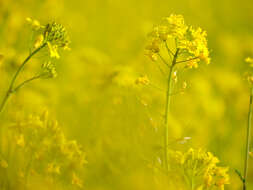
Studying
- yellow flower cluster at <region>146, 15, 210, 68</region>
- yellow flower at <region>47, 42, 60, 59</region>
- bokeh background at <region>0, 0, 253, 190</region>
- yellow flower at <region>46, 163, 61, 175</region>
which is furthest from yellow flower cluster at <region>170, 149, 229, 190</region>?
yellow flower at <region>47, 42, 60, 59</region>

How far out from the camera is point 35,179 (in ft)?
5.87

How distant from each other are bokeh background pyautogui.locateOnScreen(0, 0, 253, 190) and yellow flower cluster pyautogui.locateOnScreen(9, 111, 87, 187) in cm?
15

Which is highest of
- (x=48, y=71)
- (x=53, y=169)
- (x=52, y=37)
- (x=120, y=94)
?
(x=120, y=94)

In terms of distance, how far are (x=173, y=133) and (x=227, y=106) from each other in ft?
2.66

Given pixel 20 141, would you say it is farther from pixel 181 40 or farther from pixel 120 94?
pixel 120 94

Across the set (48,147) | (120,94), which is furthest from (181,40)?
(120,94)

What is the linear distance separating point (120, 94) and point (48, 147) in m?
0.90

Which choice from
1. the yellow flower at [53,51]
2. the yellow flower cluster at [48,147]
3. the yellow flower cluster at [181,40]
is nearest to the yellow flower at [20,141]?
the yellow flower cluster at [48,147]

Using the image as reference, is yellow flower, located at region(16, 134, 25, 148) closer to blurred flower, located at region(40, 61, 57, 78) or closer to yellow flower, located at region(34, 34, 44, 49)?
blurred flower, located at region(40, 61, 57, 78)

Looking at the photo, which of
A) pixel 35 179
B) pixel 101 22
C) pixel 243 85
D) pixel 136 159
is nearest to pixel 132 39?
pixel 101 22

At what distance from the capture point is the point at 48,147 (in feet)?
6.35

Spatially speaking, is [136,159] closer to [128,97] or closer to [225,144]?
[128,97]

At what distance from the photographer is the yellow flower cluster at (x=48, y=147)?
75.7 inches

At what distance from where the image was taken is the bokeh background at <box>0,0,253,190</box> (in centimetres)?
226
